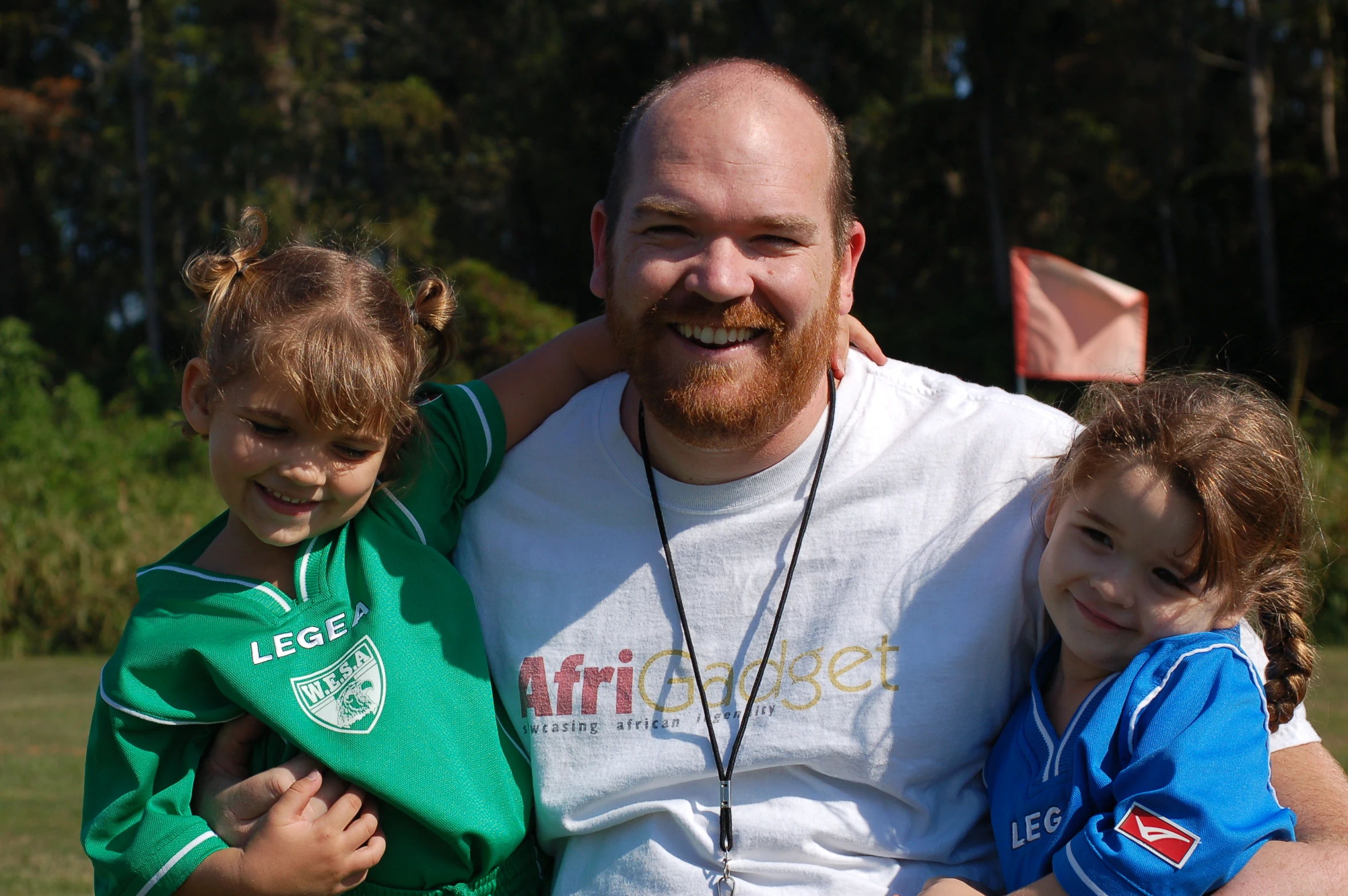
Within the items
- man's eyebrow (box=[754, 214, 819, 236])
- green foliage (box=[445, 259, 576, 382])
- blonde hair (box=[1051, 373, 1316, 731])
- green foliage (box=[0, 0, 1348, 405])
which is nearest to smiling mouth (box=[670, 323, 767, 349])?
man's eyebrow (box=[754, 214, 819, 236])

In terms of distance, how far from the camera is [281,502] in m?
2.32

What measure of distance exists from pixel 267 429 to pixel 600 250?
0.78 metres

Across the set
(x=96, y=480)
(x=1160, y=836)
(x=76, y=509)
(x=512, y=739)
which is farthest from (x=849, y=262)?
(x=96, y=480)

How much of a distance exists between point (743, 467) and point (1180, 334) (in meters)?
21.0

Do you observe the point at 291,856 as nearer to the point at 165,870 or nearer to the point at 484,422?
the point at 165,870

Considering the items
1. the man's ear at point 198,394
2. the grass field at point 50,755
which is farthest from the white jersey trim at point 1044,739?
the man's ear at point 198,394

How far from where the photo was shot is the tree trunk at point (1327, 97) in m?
21.6

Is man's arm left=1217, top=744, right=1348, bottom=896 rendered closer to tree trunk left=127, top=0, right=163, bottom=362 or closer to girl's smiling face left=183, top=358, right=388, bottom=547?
girl's smiling face left=183, top=358, right=388, bottom=547

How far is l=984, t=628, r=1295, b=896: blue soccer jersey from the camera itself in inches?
76.3

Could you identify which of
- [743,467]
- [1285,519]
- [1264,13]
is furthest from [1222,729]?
[1264,13]

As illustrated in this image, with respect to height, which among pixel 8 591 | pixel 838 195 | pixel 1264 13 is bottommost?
pixel 8 591

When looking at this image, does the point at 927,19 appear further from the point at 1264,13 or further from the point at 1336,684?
the point at 1336,684

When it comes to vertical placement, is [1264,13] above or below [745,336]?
below

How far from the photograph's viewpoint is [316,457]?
91.1 inches
